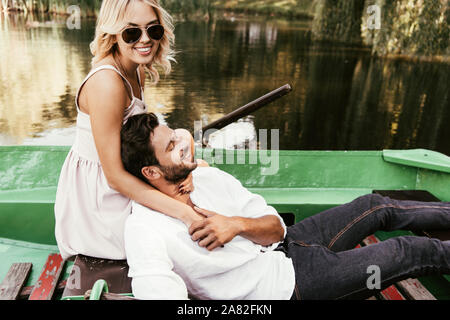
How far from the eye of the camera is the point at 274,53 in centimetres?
1916

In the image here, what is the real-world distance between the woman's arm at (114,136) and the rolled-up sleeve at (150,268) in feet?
0.47

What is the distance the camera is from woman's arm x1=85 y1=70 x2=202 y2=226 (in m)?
1.54

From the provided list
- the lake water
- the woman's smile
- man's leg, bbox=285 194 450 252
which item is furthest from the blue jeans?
the lake water

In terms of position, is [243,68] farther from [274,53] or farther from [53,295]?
[53,295]

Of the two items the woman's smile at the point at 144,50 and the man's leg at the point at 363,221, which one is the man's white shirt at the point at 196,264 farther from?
the woman's smile at the point at 144,50

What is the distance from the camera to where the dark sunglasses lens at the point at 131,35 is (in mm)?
1654

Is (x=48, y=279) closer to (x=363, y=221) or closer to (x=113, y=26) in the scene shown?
(x=113, y=26)

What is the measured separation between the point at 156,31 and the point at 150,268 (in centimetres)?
96

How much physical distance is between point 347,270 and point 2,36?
19.5m

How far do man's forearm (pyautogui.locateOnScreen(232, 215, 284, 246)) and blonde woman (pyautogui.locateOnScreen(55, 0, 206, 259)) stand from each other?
0.55 feet

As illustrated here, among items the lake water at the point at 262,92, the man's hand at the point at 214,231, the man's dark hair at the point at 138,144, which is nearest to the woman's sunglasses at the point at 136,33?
the man's dark hair at the point at 138,144

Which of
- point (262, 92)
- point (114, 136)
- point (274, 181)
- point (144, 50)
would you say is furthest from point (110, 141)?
point (262, 92)

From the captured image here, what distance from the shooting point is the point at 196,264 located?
1.44m

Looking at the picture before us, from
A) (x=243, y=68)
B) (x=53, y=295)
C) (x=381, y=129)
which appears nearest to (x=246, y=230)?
(x=53, y=295)
